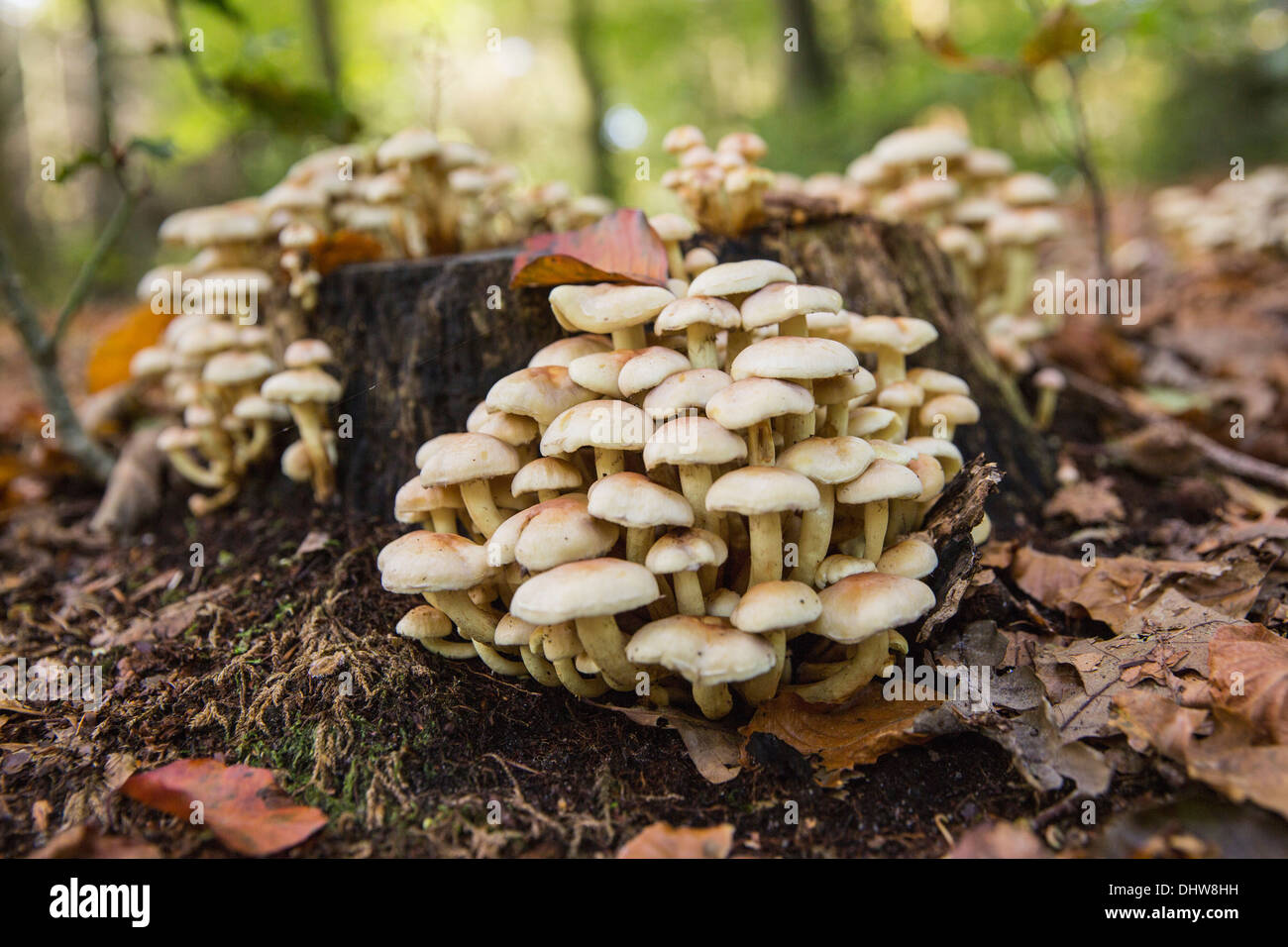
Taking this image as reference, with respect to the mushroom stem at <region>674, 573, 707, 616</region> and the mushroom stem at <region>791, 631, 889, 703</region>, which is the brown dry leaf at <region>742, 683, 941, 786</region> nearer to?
the mushroom stem at <region>791, 631, 889, 703</region>

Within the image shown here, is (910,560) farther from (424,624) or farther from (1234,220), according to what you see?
(1234,220)

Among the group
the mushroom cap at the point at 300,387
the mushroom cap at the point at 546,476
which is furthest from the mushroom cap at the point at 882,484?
the mushroom cap at the point at 300,387

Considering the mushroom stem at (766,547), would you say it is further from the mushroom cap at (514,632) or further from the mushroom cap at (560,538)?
the mushroom cap at (514,632)

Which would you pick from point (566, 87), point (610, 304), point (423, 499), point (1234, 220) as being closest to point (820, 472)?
point (610, 304)

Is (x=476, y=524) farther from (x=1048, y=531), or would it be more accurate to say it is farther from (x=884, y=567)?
(x=1048, y=531)

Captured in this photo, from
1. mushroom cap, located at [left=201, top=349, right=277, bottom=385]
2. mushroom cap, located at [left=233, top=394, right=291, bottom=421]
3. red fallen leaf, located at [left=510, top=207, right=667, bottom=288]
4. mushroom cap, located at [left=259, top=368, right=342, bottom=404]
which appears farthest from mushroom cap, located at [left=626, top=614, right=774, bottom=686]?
mushroom cap, located at [left=201, top=349, right=277, bottom=385]
